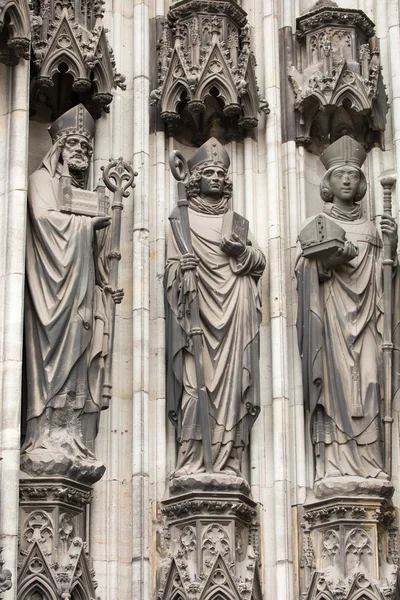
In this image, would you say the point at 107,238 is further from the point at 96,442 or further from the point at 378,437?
the point at 378,437

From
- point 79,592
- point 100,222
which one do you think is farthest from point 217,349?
point 79,592

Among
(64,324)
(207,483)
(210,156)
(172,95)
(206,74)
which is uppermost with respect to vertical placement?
(206,74)

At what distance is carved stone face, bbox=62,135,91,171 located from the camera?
1485 cm

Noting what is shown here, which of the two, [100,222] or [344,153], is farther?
[344,153]

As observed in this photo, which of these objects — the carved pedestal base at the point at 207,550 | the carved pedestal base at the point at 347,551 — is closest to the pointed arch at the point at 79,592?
the carved pedestal base at the point at 207,550

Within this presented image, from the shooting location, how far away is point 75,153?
14.9 m

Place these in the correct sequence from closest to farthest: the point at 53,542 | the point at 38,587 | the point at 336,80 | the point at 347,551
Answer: the point at 38,587
the point at 53,542
the point at 347,551
the point at 336,80

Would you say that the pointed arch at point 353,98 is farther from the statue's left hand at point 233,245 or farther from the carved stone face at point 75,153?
the carved stone face at point 75,153

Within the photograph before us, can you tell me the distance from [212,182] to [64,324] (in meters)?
1.97

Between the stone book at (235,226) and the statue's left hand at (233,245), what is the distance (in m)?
0.03

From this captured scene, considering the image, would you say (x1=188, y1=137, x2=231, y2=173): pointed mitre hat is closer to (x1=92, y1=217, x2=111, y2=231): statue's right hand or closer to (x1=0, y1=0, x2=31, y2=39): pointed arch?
(x1=92, y1=217, x2=111, y2=231): statue's right hand

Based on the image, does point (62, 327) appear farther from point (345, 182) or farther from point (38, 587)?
point (345, 182)

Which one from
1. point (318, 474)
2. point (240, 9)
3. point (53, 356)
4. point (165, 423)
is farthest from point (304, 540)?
point (240, 9)

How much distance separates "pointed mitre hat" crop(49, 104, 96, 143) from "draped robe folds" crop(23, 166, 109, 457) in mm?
534
